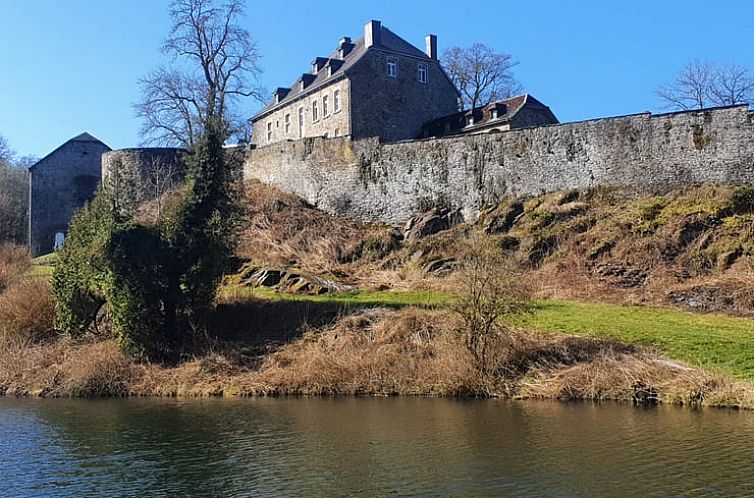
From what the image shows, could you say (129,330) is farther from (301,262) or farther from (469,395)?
(469,395)

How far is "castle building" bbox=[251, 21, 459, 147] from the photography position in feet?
123

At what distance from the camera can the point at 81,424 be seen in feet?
53.3

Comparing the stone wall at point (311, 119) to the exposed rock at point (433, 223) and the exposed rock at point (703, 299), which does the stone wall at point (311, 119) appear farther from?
the exposed rock at point (703, 299)

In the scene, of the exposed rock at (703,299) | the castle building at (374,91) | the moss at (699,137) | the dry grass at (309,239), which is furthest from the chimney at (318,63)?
the exposed rock at (703,299)

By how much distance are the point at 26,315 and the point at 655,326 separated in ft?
60.7

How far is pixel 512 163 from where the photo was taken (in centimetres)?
2714

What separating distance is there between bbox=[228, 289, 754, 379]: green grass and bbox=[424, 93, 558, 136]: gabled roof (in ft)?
47.9

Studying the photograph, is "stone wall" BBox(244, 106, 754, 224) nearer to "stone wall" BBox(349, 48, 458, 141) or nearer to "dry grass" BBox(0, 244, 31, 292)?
"stone wall" BBox(349, 48, 458, 141)

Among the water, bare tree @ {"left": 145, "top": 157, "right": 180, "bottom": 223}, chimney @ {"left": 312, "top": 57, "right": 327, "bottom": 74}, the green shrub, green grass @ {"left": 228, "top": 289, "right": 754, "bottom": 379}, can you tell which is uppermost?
chimney @ {"left": 312, "top": 57, "right": 327, "bottom": 74}

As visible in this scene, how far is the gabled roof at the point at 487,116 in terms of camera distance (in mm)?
35938

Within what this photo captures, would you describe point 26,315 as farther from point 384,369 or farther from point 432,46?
point 432,46

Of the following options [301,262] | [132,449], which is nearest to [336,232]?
[301,262]

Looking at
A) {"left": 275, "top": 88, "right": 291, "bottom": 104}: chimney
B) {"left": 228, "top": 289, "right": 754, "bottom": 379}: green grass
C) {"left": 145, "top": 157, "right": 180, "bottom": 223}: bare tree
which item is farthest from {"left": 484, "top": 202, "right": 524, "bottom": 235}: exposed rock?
{"left": 275, "top": 88, "right": 291, "bottom": 104}: chimney

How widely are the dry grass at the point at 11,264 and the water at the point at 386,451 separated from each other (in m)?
11.3
